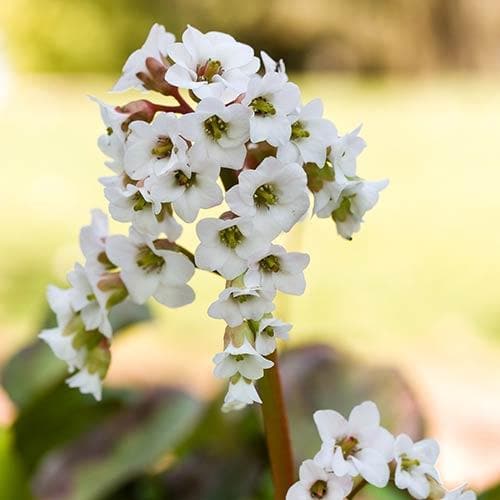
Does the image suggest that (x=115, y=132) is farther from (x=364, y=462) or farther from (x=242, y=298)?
(x=364, y=462)

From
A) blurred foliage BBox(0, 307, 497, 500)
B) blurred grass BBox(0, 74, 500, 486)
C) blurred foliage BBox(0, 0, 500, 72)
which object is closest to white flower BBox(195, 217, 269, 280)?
blurred foliage BBox(0, 307, 497, 500)

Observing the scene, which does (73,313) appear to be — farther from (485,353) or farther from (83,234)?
(485,353)

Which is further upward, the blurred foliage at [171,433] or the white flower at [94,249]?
the white flower at [94,249]

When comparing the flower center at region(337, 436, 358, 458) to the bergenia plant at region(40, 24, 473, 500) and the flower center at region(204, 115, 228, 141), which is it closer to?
the bergenia plant at region(40, 24, 473, 500)

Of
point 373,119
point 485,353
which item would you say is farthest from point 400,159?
point 485,353

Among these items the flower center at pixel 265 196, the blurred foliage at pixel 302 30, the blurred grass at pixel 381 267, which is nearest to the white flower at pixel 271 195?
the flower center at pixel 265 196

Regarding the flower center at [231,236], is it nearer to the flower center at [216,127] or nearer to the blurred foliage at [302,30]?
the flower center at [216,127]
